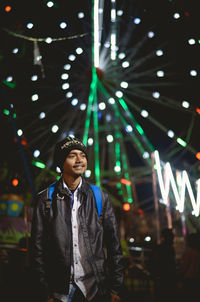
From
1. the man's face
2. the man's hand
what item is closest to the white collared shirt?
the man's hand

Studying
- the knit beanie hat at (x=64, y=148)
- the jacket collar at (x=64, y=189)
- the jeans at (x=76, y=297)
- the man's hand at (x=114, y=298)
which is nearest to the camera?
the jeans at (x=76, y=297)

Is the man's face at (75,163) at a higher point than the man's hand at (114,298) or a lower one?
higher

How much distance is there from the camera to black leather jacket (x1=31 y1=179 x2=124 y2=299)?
7.34 ft

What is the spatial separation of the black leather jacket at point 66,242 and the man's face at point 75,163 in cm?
15

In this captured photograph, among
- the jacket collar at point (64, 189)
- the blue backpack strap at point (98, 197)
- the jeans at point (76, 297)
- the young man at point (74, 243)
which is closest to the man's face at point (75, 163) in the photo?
the young man at point (74, 243)

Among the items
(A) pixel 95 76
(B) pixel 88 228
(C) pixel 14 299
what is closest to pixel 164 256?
(C) pixel 14 299

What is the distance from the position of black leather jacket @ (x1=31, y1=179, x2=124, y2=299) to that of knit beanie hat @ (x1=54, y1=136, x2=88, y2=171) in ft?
0.77

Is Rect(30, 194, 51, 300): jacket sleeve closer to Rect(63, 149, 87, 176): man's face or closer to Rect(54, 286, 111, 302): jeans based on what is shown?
Rect(54, 286, 111, 302): jeans

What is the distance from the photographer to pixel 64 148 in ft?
8.90

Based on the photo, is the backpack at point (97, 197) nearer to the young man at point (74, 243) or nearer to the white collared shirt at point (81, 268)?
the young man at point (74, 243)

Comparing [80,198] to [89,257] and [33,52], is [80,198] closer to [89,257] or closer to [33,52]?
[89,257]

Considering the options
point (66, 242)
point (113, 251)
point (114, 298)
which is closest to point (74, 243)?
point (66, 242)

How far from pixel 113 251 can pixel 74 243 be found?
Answer: 15.1 inches

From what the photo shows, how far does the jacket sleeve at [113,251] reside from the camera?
Result: 2381 millimetres
